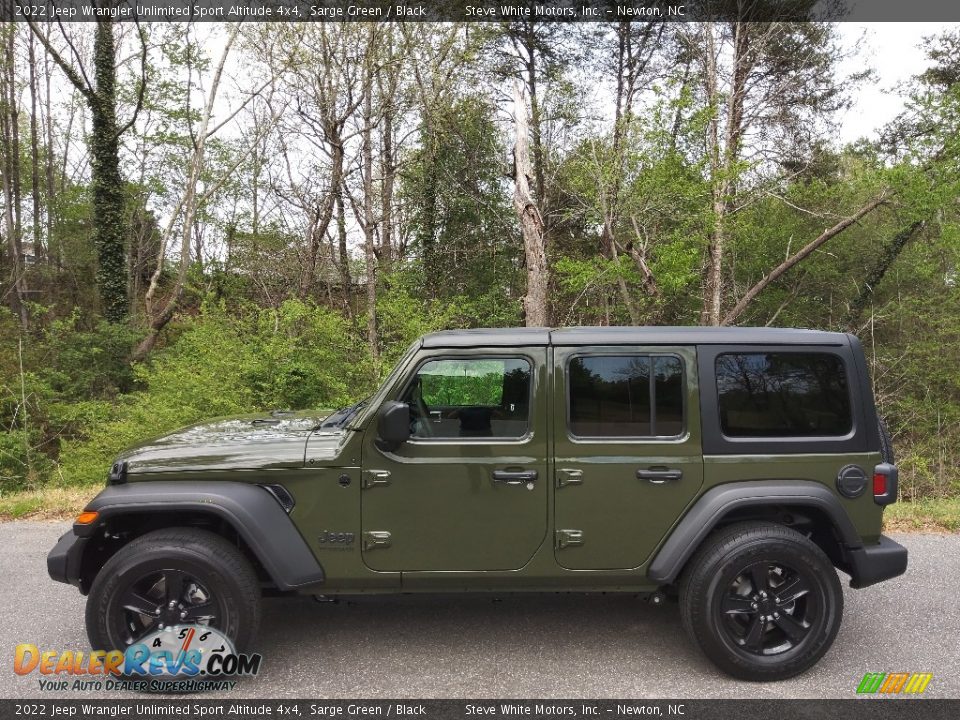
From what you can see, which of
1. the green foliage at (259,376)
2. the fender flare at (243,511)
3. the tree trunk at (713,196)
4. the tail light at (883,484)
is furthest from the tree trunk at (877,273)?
the fender flare at (243,511)

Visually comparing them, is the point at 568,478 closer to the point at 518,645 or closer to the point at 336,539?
the point at 518,645

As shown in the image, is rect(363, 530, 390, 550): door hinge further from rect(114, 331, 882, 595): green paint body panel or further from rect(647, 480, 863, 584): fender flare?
rect(647, 480, 863, 584): fender flare

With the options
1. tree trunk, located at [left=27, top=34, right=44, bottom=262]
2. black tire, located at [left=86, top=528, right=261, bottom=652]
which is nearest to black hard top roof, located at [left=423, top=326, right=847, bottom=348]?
black tire, located at [left=86, top=528, right=261, bottom=652]

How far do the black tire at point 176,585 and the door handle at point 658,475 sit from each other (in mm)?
2067

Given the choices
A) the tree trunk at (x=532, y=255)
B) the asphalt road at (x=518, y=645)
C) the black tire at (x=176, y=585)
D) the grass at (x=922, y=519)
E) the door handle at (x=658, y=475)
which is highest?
the tree trunk at (x=532, y=255)

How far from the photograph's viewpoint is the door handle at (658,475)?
10.3ft

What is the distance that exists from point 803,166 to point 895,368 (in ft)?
18.9

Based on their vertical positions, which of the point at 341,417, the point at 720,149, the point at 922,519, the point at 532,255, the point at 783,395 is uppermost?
the point at 720,149

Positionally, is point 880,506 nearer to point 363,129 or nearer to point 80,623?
point 80,623

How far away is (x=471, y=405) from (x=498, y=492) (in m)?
0.58

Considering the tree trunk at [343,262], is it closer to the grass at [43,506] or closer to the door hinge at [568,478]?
the grass at [43,506]

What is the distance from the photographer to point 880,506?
3.25 meters

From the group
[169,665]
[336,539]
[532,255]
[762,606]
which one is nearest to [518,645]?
[336,539]

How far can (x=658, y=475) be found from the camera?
3.14 m
